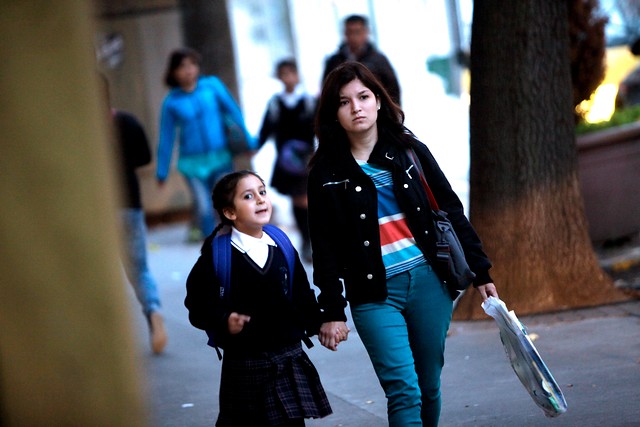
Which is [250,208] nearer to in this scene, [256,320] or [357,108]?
[256,320]

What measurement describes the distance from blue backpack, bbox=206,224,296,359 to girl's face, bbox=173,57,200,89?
17.6ft

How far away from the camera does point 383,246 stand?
179 inches

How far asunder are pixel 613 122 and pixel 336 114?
591 centimetres

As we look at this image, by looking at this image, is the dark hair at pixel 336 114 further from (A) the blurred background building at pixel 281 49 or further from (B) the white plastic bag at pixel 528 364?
(A) the blurred background building at pixel 281 49

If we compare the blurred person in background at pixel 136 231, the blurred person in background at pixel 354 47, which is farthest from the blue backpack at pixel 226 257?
the blurred person in background at pixel 354 47

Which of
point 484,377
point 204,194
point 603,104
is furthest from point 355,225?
point 603,104

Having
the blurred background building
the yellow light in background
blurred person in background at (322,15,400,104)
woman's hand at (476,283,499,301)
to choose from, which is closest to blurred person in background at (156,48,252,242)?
blurred person in background at (322,15,400,104)

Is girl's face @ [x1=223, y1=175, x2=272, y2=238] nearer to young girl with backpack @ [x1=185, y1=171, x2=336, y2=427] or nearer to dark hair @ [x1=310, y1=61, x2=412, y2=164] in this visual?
young girl with backpack @ [x1=185, y1=171, x2=336, y2=427]

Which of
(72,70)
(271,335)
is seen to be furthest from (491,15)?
(72,70)

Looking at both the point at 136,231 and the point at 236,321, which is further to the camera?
the point at 136,231

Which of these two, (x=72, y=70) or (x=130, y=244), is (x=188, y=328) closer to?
(x=130, y=244)

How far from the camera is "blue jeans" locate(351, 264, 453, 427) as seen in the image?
441 cm

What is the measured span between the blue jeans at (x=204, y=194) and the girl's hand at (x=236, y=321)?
5645 millimetres

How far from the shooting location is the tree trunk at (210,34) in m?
14.5
